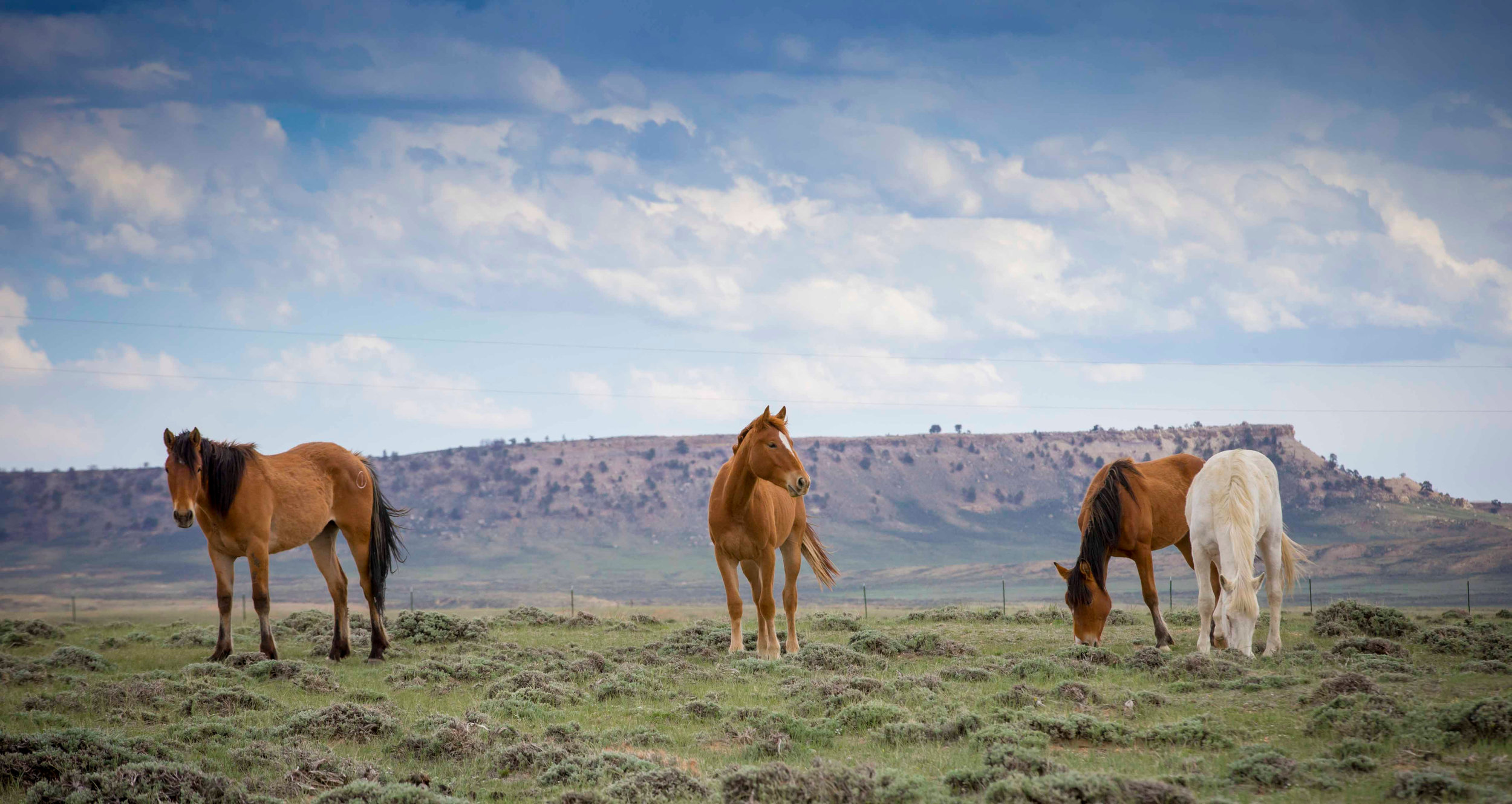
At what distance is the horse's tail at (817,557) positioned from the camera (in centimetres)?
1599

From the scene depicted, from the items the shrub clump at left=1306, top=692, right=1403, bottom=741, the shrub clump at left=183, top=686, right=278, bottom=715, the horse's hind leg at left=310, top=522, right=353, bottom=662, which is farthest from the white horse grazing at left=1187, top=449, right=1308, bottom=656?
the horse's hind leg at left=310, top=522, right=353, bottom=662

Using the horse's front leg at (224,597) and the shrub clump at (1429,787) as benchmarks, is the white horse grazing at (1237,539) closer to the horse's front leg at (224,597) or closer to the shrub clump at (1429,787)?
the shrub clump at (1429,787)

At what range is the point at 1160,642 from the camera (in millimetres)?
14359

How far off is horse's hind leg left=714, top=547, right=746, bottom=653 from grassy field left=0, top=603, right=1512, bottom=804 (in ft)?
1.61

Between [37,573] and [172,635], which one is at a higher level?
[172,635]

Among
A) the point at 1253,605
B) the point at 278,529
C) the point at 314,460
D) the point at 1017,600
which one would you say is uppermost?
the point at 314,460

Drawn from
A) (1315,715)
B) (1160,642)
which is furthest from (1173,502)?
(1315,715)

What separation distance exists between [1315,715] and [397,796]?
25.5ft

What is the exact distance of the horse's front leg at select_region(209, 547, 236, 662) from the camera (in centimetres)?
1409

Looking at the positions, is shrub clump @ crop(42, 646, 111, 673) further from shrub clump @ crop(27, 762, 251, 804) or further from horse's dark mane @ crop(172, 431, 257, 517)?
shrub clump @ crop(27, 762, 251, 804)

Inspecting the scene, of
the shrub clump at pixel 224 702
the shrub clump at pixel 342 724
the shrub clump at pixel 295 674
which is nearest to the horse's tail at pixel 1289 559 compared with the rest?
the shrub clump at pixel 342 724

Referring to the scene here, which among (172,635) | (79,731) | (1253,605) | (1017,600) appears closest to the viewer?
(79,731)

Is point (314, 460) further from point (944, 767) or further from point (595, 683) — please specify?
point (944, 767)

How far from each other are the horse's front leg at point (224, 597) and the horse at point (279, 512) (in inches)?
0.5
